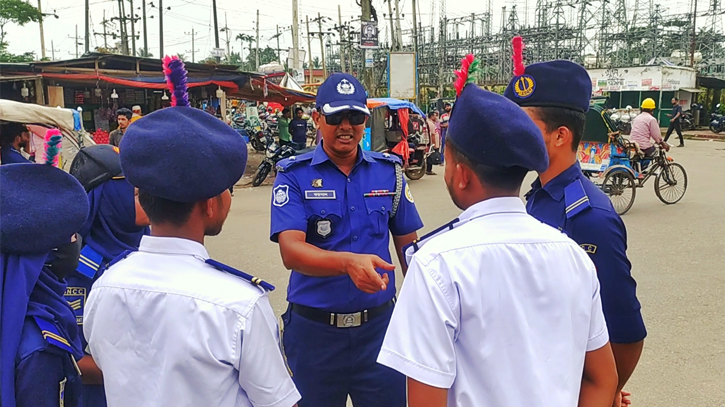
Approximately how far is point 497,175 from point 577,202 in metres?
0.57

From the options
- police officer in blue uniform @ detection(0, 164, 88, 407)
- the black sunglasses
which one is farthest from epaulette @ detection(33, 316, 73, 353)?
the black sunglasses

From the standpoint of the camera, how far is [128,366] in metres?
1.33

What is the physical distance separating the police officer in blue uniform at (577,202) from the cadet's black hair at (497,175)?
51 centimetres

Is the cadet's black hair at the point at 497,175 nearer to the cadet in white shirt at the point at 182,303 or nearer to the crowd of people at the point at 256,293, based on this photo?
the crowd of people at the point at 256,293

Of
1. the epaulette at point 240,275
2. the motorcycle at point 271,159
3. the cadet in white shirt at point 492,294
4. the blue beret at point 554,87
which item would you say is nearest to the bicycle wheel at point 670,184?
the motorcycle at point 271,159

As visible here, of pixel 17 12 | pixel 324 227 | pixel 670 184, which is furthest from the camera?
pixel 17 12

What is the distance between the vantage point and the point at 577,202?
70.7 inches

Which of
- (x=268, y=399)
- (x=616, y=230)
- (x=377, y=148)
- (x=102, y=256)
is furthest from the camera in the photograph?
(x=377, y=148)

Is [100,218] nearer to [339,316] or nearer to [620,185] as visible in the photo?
[339,316]

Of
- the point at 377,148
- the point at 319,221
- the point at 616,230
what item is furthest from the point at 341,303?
the point at 377,148

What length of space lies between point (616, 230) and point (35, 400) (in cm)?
172

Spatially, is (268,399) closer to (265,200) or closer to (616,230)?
(616,230)

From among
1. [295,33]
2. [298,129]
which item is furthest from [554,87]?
[295,33]

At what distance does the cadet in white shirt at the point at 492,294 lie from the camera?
1241 millimetres
